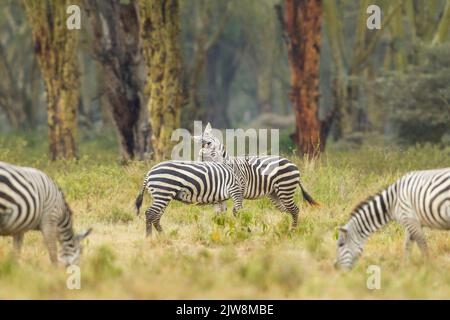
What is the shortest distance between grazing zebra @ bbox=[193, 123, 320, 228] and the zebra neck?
10.1 feet

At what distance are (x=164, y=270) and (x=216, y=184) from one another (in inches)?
121

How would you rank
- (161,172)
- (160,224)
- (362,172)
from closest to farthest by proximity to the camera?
(161,172) < (160,224) < (362,172)

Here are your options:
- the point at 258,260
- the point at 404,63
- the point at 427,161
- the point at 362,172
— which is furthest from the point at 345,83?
the point at 258,260

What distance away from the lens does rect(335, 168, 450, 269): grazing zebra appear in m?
9.91

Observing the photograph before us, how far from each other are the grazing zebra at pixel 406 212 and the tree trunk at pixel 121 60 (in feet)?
39.1

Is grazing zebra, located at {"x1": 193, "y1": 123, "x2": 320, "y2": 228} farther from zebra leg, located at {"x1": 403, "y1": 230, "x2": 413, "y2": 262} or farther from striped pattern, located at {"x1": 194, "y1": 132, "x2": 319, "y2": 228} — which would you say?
zebra leg, located at {"x1": 403, "y1": 230, "x2": 413, "y2": 262}

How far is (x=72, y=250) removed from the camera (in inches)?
387

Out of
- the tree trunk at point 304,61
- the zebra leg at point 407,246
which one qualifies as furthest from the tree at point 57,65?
the zebra leg at point 407,246

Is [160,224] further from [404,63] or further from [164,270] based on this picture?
[404,63]

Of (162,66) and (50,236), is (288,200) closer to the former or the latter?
(50,236)

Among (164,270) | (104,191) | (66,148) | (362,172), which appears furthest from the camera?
(66,148)

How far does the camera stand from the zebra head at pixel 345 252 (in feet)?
32.3

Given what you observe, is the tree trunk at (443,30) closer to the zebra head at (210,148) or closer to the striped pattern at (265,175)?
the striped pattern at (265,175)

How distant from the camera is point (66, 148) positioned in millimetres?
22781
